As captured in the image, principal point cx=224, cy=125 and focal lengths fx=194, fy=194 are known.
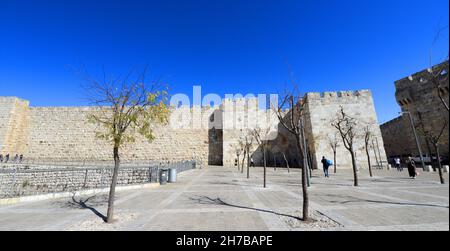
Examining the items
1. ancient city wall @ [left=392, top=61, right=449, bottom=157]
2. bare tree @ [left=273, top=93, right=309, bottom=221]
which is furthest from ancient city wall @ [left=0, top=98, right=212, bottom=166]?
ancient city wall @ [left=392, top=61, right=449, bottom=157]

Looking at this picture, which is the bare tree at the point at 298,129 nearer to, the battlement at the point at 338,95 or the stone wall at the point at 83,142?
the battlement at the point at 338,95

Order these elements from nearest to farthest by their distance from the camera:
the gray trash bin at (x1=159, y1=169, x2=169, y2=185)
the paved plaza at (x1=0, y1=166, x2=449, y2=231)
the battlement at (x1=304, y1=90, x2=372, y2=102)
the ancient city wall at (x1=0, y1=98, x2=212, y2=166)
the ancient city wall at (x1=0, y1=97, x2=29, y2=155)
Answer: the paved plaza at (x1=0, y1=166, x2=449, y2=231) → the gray trash bin at (x1=159, y1=169, x2=169, y2=185) → the battlement at (x1=304, y1=90, x2=372, y2=102) → the ancient city wall at (x1=0, y1=97, x2=29, y2=155) → the ancient city wall at (x1=0, y1=98, x2=212, y2=166)

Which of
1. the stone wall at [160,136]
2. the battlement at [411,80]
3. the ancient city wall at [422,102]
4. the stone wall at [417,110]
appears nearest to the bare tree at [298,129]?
the stone wall at [160,136]

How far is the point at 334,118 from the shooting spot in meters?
23.2

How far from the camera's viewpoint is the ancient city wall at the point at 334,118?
73.0ft

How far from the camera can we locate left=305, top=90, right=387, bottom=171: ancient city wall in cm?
2225

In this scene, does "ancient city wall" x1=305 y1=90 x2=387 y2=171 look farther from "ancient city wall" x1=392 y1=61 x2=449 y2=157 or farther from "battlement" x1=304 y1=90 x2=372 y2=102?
"ancient city wall" x1=392 y1=61 x2=449 y2=157

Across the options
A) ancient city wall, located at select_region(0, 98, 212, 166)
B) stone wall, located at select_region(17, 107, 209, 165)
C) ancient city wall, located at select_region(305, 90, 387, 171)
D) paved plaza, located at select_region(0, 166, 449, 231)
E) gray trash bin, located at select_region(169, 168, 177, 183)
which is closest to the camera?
paved plaza, located at select_region(0, 166, 449, 231)

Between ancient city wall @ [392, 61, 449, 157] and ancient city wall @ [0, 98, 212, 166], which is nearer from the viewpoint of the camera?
ancient city wall @ [392, 61, 449, 157]

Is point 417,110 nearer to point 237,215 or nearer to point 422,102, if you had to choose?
point 422,102

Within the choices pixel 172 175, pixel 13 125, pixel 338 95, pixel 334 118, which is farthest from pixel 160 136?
pixel 338 95

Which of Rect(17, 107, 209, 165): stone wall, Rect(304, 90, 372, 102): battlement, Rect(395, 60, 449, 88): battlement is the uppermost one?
Rect(395, 60, 449, 88): battlement
